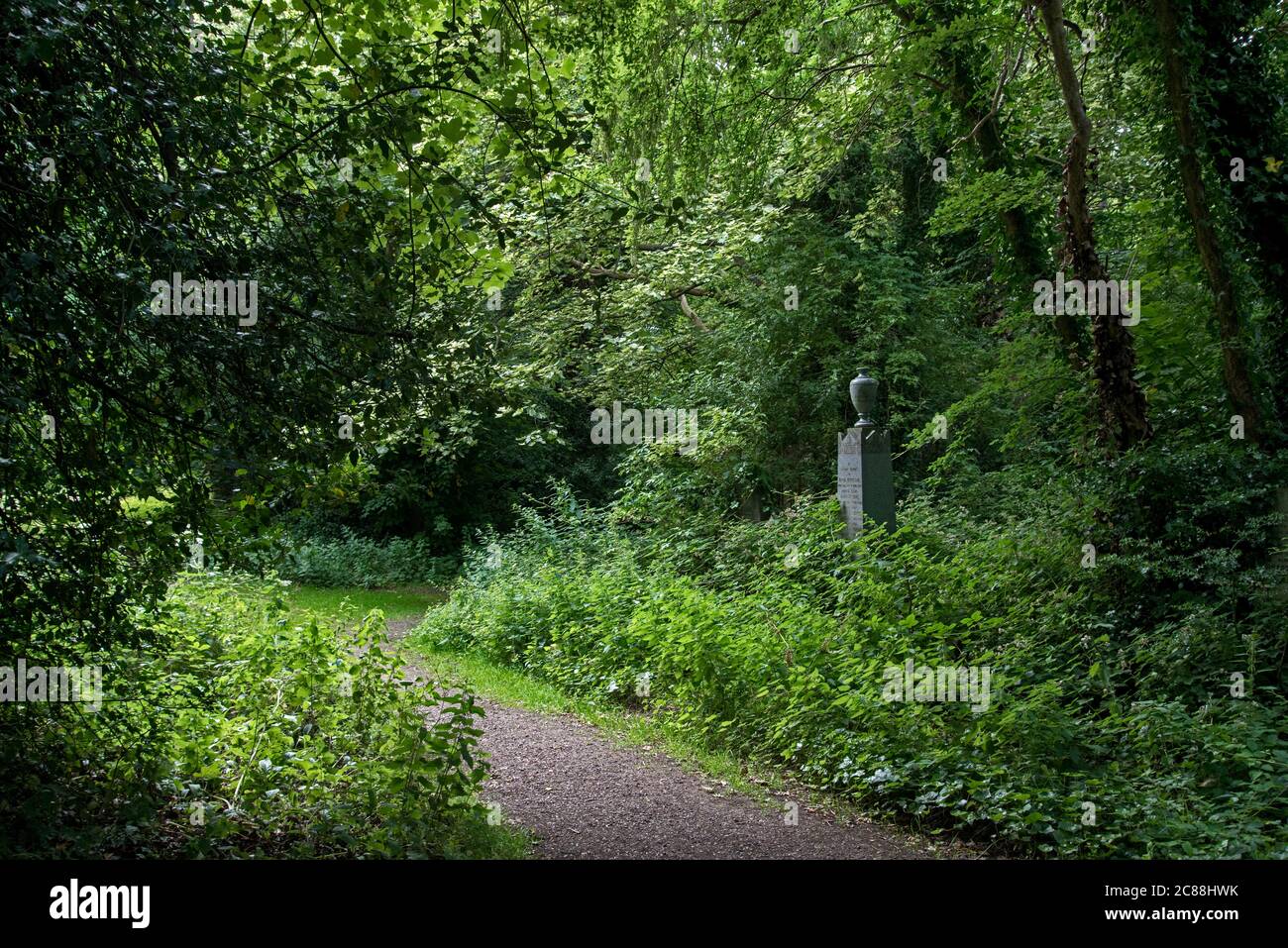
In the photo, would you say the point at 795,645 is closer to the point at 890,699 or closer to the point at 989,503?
the point at 890,699

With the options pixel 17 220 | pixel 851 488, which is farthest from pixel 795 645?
pixel 17 220

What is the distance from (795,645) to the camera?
28.7 feet

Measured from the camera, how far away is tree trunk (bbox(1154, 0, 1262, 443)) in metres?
8.18

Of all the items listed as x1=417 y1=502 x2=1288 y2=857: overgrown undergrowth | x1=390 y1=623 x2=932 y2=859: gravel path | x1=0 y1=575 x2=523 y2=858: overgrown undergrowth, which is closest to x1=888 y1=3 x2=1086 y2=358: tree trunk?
x1=417 y1=502 x2=1288 y2=857: overgrown undergrowth

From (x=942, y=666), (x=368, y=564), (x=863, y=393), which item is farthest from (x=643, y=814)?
(x=368, y=564)
